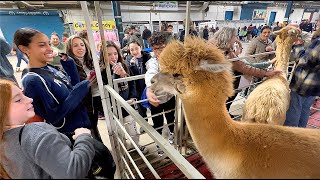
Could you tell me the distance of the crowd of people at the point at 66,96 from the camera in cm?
57

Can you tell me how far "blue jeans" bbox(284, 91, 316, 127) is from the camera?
2121mm

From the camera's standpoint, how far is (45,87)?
1.33 m

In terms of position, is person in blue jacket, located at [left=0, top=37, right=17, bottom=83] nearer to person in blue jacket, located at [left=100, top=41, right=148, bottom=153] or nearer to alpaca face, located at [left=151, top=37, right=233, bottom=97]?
person in blue jacket, located at [left=100, top=41, right=148, bottom=153]

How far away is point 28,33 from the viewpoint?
139 centimetres

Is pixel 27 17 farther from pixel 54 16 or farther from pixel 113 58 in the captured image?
pixel 113 58

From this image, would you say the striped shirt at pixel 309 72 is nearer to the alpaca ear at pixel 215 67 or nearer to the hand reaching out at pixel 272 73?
the hand reaching out at pixel 272 73

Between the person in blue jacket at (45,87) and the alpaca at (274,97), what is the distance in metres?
1.64

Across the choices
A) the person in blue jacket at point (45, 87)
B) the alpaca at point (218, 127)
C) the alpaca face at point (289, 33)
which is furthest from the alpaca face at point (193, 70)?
the alpaca face at point (289, 33)

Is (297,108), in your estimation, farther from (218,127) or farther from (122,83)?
(122,83)

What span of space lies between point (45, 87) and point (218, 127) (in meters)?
1.22

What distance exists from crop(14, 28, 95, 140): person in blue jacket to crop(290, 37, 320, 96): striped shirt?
6.79 feet

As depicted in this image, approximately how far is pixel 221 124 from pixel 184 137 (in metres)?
1.49

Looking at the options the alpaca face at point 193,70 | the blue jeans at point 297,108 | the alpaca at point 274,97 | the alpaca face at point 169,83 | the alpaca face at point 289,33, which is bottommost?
the blue jeans at point 297,108

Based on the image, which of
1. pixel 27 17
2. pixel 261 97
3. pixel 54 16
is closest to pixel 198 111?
pixel 261 97
